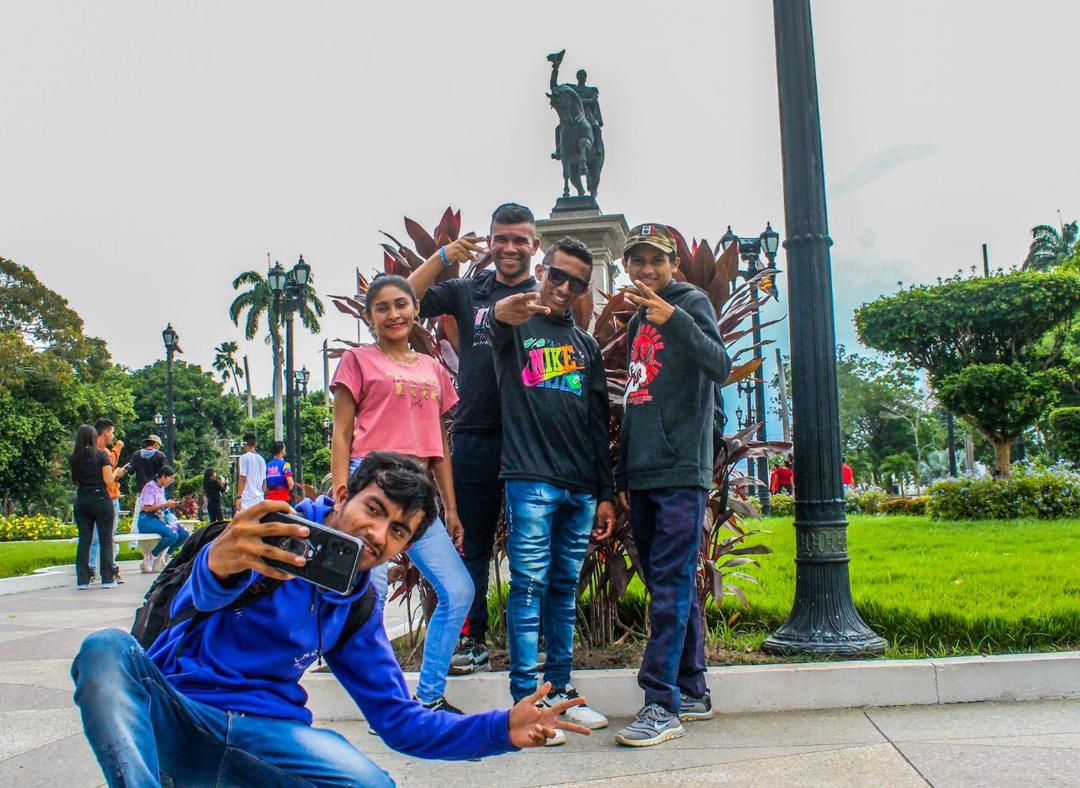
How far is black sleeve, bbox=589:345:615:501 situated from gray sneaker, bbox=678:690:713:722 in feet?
2.86

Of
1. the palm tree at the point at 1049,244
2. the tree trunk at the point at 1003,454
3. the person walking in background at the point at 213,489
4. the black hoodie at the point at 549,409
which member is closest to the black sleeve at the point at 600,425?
the black hoodie at the point at 549,409

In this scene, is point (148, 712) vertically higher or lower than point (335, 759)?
higher

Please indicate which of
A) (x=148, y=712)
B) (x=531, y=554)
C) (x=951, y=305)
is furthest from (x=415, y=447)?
(x=951, y=305)

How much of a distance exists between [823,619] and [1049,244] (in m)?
63.0

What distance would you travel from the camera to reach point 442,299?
4430 millimetres

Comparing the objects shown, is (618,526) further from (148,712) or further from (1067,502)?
(1067,502)

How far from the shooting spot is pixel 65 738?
409 centimetres

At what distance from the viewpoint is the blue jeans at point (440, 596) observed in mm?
3689

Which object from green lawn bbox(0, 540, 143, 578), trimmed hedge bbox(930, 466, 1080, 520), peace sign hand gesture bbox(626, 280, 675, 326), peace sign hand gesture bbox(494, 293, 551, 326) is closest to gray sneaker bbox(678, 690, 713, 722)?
peace sign hand gesture bbox(626, 280, 675, 326)

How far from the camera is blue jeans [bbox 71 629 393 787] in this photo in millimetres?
1773

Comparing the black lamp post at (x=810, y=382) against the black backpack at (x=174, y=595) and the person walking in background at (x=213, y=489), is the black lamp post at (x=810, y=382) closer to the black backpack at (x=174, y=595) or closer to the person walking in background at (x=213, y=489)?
the black backpack at (x=174, y=595)

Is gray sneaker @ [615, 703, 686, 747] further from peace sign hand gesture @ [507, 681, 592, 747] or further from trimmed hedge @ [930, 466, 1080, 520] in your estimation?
trimmed hedge @ [930, 466, 1080, 520]

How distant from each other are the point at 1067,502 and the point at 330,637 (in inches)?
543

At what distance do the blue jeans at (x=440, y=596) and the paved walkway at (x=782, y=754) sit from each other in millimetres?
326
